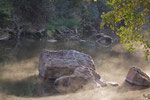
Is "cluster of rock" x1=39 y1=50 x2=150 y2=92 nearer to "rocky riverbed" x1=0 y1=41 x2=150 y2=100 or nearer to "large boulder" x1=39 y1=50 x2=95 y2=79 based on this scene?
"large boulder" x1=39 y1=50 x2=95 y2=79

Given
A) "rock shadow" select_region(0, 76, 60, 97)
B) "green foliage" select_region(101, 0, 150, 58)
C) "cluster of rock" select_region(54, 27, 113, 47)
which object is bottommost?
"cluster of rock" select_region(54, 27, 113, 47)

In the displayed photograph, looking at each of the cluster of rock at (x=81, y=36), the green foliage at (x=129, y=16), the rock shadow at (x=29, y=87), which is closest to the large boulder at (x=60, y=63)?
the rock shadow at (x=29, y=87)

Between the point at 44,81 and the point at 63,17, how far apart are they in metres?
25.4

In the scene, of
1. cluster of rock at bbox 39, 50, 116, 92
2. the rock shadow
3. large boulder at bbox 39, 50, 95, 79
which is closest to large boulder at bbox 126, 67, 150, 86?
cluster of rock at bbox 39, 50, 116, 92

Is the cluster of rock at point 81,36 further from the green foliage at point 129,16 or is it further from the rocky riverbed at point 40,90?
the green foliage at point 129,16

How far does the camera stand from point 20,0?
98.4 ft

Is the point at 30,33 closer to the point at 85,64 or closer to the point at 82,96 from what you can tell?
the point at 85,64

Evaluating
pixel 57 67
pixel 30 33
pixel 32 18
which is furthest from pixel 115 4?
pixel 32 18

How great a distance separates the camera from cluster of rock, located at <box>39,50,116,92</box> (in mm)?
10516

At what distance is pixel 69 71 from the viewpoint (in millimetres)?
12016

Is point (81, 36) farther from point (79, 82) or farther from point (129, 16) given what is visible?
point (129, 16)

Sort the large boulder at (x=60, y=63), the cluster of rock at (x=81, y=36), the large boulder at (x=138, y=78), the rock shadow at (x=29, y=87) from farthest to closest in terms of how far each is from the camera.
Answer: the cluster of rock at (x=81, y=36), the large boulder at (x=60, y=63), the large boulder at (x=138, y=78), the rock shadow at (x=29, y=87)

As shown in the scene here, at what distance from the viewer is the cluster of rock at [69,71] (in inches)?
414

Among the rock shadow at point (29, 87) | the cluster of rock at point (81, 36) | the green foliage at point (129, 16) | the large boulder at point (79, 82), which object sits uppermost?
the green foliage at point (129, 16)
